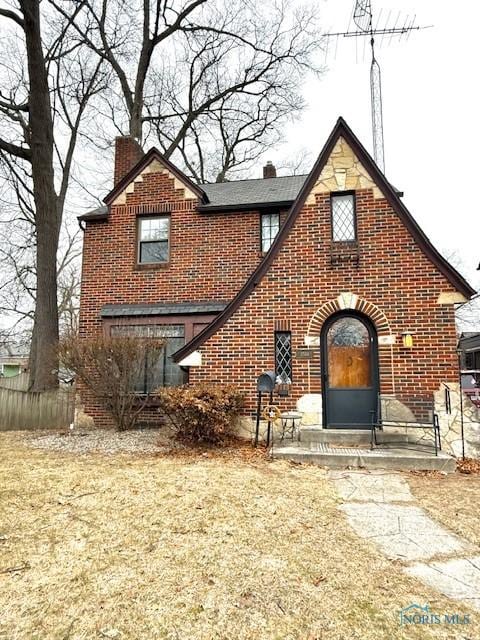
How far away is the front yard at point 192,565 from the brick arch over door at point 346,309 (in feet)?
9.96

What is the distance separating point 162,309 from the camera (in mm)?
9844

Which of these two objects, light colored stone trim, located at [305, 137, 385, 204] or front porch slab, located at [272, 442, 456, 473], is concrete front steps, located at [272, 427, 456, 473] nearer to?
front porch slab, located at [272, 442, 456, 473]

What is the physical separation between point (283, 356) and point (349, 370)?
1.27 m

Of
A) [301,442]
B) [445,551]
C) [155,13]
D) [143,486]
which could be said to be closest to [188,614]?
[445,551]

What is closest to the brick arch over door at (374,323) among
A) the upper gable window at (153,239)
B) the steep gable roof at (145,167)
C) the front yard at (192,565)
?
the front yard at (192,565)

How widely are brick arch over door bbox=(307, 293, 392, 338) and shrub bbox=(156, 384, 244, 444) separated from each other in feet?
6.61

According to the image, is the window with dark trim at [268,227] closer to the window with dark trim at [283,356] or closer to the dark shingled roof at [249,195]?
the dark shingled roof at [249,195]

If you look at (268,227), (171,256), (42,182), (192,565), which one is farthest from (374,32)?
(192,565)

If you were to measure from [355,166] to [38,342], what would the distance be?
982cm

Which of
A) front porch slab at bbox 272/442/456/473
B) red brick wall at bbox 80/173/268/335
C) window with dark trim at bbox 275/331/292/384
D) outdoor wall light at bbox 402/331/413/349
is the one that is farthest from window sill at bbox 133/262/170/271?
outdoor wall light at bbox 402/331/413/349

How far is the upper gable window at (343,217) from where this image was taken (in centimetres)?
768

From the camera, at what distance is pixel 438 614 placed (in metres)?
2.45

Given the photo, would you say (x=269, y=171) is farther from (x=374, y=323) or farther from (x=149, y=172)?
(x=374, y=323)

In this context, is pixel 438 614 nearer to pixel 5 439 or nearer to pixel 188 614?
pixel 188 614
